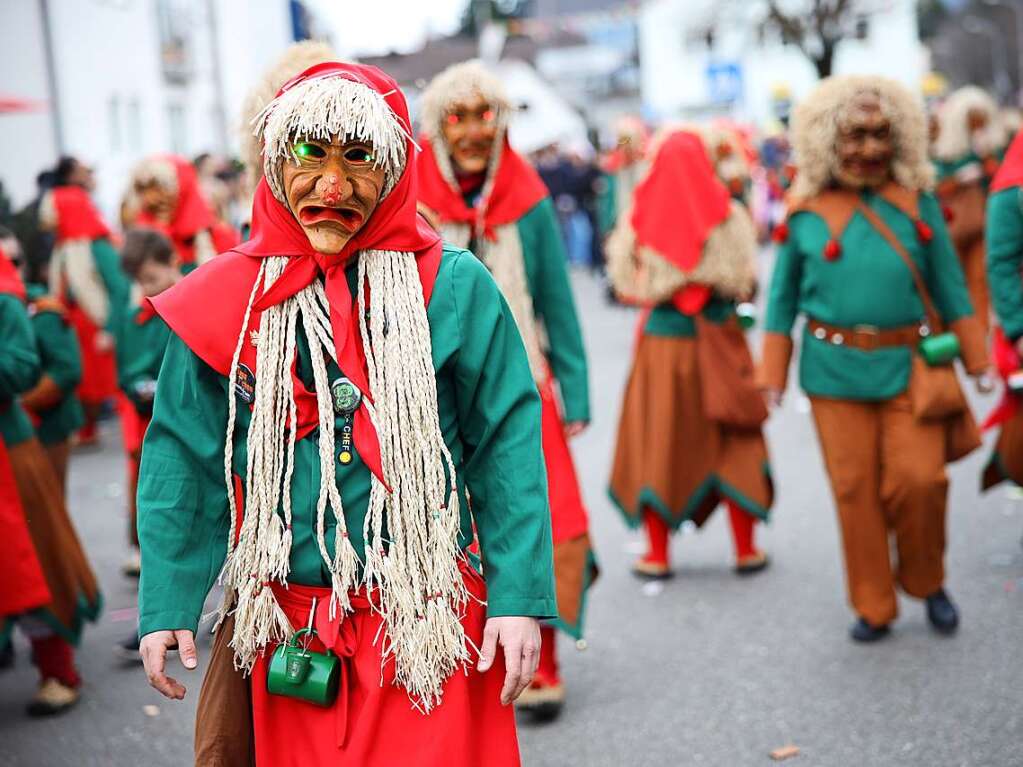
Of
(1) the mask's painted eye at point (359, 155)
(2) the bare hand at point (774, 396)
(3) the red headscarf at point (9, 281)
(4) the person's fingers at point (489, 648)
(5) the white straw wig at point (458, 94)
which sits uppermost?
(5) the white straw wig at point (458, 94)

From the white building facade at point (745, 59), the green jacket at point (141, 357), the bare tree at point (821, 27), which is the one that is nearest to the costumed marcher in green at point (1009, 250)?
the green jacket at point (141, 357)

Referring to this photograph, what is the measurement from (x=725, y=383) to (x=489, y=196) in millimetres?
2070

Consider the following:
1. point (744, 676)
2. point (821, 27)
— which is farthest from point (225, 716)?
point (821, 27)

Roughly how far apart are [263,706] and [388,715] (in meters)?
0.28

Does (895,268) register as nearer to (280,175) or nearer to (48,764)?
(280,175)

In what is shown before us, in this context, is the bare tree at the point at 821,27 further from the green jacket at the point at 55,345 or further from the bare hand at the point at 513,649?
the bare hand at the point at 513,649

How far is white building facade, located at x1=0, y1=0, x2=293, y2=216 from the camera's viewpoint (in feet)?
58.3

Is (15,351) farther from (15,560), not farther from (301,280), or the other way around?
(301,280)

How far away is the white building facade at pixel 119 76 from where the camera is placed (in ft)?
58.3

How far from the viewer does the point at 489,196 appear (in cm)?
477

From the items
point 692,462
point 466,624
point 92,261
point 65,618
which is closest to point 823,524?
point 692,462

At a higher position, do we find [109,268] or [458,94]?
[458,94]

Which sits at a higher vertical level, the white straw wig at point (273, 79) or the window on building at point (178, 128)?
the window on building at point (178, 128)

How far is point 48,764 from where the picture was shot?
474cm
